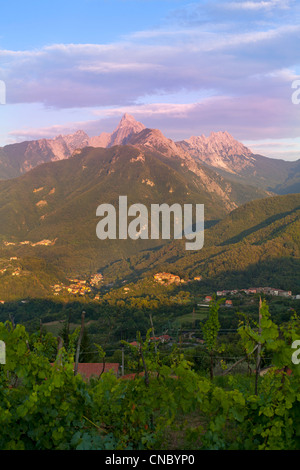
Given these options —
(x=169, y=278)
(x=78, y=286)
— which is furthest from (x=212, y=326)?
(x=78, y=286)

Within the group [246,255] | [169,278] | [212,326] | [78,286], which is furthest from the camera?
→ [78,286]

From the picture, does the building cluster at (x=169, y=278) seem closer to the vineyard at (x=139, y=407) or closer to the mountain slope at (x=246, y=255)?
the mountain slope at (x=246, y=255)

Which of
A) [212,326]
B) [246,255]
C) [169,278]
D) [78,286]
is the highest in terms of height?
[212,326]

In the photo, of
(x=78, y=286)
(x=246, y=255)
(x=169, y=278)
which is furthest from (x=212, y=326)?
(x=78, y=286)

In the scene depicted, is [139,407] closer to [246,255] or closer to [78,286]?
[246,255]

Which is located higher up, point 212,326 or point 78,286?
point 212,326

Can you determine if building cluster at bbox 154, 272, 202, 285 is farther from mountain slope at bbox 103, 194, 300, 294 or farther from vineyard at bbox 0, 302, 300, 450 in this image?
vineyard at bbox 0, 302, 300, 450

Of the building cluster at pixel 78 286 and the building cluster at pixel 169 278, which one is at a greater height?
the building cluster at pixel 169 278

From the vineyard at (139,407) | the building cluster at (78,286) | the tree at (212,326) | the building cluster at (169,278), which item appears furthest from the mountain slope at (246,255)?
the vineyard at (139,407)

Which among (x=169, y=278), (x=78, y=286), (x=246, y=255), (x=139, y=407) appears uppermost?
(x=139, y=407)

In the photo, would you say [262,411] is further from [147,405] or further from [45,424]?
[45,424]

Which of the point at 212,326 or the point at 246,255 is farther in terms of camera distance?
the point at 246,255

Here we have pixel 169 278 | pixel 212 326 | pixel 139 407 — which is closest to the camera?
pixel 139 407

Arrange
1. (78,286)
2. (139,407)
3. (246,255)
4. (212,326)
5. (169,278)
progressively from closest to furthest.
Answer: (139,407)
(212,326)
(169,278)
(246,255)
(78,286)
